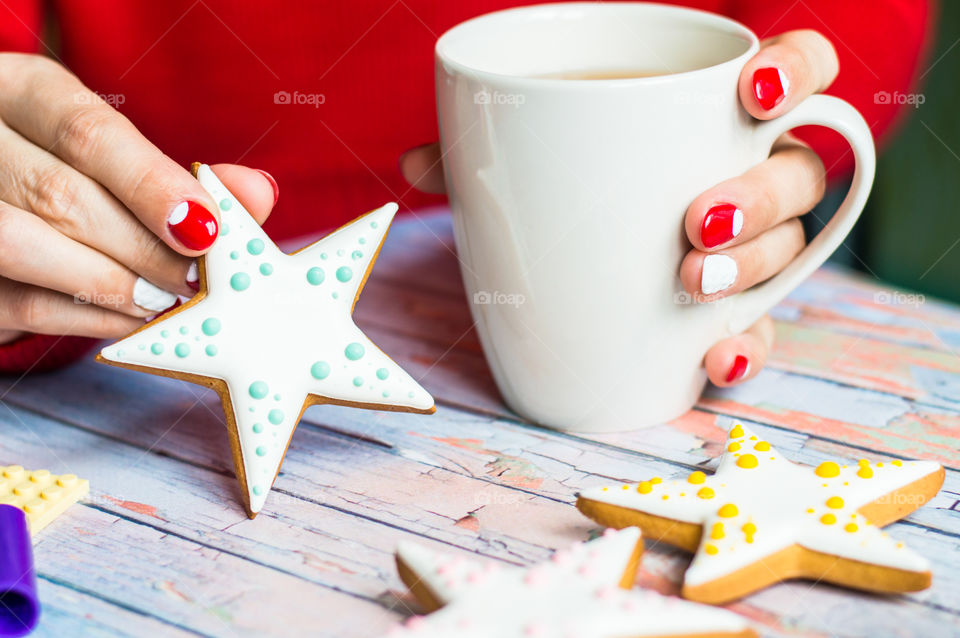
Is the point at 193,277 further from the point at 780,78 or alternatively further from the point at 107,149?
the point at 780,78

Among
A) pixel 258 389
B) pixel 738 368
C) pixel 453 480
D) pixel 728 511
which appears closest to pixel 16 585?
pixel 258 389

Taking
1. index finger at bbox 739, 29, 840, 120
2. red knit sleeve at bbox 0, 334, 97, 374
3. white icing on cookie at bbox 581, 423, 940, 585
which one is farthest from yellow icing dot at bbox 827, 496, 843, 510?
red knit sleeve at bbox 0, 334, 97, 374

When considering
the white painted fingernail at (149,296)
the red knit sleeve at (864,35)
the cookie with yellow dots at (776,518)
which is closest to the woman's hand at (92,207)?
the white painted fingernail at (149,296)

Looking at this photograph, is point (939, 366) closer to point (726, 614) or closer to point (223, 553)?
point (726, 614)

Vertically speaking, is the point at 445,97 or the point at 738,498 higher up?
the point at 445,97

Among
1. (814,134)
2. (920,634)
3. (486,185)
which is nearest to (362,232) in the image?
(486,185)

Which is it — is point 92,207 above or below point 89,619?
above
